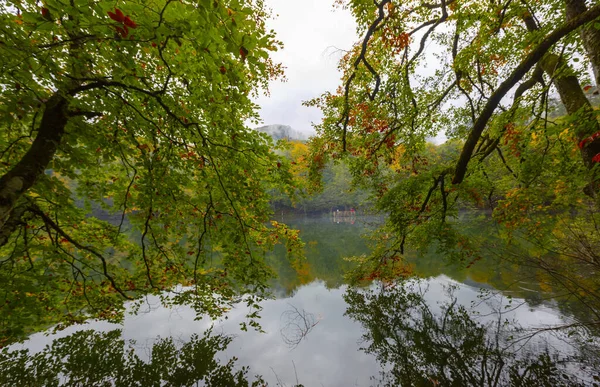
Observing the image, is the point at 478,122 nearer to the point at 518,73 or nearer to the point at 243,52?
the point at 518,73

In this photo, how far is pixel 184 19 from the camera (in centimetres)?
178

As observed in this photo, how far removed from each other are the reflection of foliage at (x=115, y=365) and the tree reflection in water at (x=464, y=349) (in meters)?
3.97

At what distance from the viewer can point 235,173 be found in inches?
134

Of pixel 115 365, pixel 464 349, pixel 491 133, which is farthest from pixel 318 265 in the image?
pixel 491 133

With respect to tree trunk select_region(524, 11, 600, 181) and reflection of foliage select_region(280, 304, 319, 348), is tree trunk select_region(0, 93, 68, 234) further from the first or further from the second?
reflection of foliage select_region(280, 304, 319, 348)

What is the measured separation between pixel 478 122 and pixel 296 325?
29.6 ft

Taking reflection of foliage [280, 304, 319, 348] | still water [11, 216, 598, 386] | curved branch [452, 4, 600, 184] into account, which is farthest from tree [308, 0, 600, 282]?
reflection of foliage [280, 304, 319, 348]

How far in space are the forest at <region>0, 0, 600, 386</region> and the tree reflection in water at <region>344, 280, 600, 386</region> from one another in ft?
0.19

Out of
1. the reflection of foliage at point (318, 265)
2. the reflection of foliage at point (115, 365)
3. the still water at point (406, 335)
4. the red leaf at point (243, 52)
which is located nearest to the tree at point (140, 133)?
the red leaf at point (243, 52)

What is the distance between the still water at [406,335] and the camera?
566cm

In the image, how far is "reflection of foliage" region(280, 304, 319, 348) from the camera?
323 inches

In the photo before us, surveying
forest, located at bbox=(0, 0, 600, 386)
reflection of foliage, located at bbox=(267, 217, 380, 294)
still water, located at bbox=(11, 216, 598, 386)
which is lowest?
reflection of foliage, located at bbox=(267, 217, 380, 294)

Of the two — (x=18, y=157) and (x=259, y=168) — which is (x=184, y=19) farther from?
(x=18, y=157)

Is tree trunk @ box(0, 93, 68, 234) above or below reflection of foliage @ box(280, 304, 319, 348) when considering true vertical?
above
